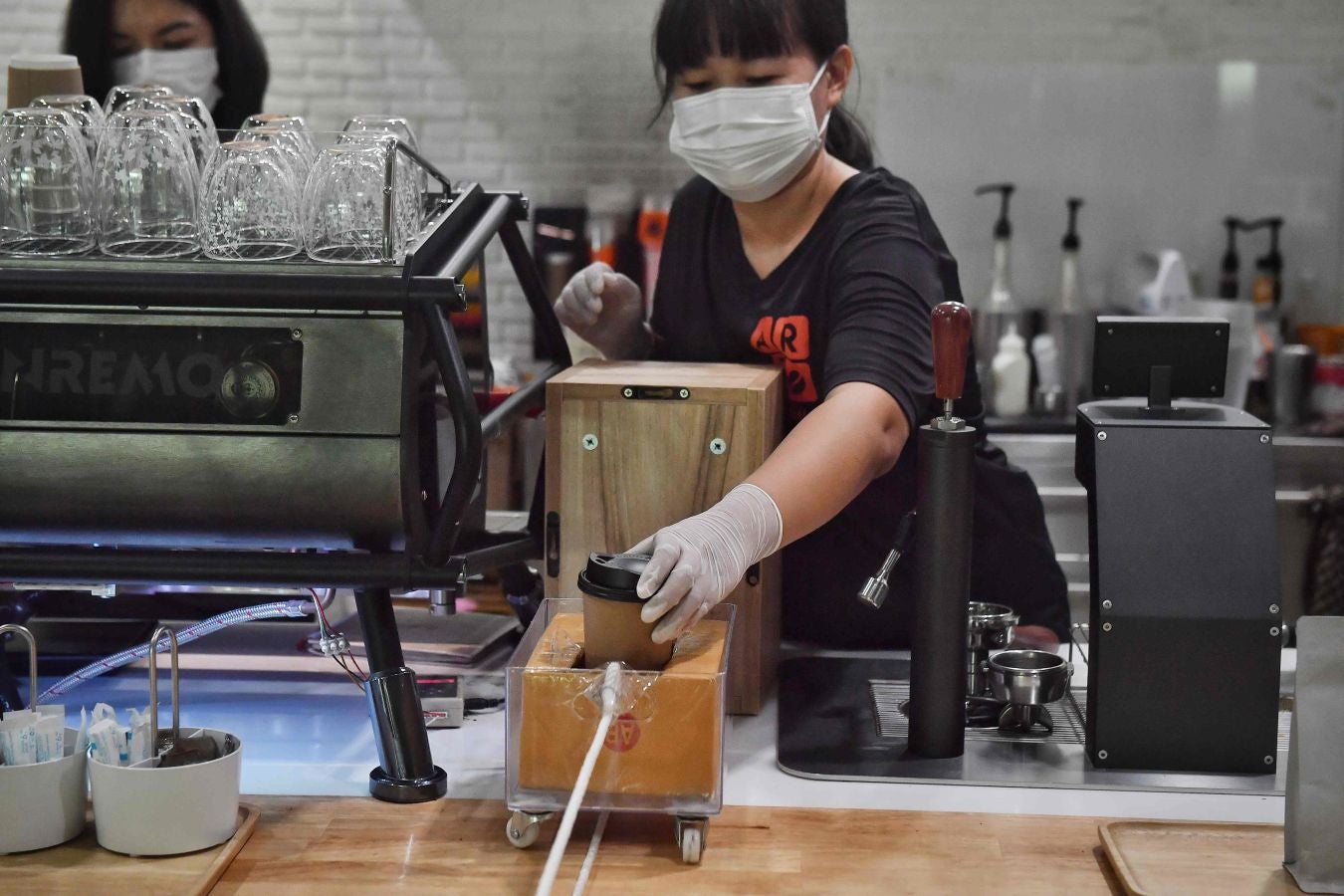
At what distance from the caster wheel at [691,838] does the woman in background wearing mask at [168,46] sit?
1.79 metres

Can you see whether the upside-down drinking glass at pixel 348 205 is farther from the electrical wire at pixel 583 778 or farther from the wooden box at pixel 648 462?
the electrical wire at pixel 583 778

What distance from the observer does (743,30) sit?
185 centimetres

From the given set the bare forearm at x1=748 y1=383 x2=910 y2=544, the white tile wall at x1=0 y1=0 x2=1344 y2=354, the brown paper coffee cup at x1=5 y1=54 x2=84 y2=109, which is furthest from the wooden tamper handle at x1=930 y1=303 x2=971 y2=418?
the white tile wall at x1=0 y1=0 x2=1344 y2=354

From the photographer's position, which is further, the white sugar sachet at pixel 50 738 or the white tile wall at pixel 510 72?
the white tile wall at pixel 510 72

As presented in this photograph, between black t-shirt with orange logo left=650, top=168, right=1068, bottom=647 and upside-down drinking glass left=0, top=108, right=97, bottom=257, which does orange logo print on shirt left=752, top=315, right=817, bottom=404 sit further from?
upside-down drinking glass left=0, top=108, right=97, bottom=257

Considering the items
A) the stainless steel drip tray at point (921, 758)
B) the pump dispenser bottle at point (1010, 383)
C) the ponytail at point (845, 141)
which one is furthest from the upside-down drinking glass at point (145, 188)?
the pump dispenser bottle at point (1010, 383)

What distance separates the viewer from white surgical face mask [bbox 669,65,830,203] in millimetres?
1926

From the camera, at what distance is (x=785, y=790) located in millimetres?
1359

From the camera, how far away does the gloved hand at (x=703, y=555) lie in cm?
125

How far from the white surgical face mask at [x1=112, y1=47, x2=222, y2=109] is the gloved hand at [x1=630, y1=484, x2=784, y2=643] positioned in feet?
5.14

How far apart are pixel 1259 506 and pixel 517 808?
0.77m

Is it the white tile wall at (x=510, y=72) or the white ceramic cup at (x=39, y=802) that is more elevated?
the white tile wall at (x=510, y=72)

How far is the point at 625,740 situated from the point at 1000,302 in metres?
3.15

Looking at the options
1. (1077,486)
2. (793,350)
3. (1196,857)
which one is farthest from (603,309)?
(1077,486)
